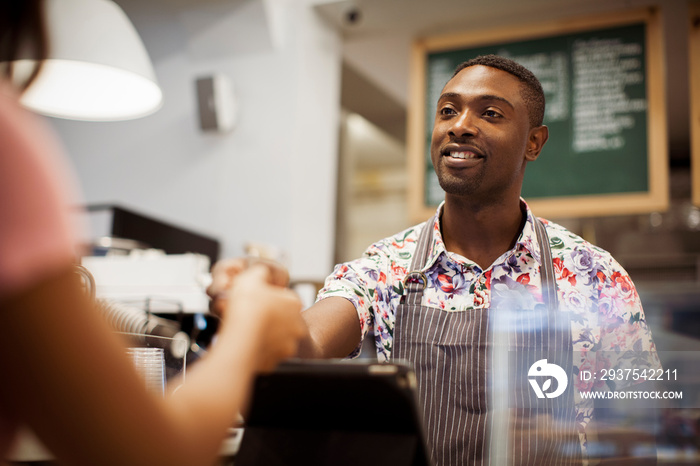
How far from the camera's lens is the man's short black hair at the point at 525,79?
1406 mm

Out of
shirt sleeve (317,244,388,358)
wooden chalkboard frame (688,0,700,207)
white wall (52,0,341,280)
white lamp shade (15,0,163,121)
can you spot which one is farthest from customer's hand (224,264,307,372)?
wooden chalkboard frame (688,0,700,207)

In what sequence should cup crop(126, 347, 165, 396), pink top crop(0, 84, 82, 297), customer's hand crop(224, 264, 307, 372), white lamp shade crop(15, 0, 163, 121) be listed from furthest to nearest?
white lamp shade crop(15, 0, 163, 121) → cup crop(126, 347, 165, 396) → customer's hand crop(224, 264, 307, 372) → pink top crop(0, 84, 82, 297)

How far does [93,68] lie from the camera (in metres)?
1.81

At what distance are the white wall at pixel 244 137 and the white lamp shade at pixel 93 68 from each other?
113 cm

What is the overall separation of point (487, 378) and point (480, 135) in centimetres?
Result: 51

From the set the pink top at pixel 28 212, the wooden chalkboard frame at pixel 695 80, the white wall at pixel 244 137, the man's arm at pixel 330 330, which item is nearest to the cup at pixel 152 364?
the man's arm at pixel 330 330

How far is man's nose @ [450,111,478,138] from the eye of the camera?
1.36 meters

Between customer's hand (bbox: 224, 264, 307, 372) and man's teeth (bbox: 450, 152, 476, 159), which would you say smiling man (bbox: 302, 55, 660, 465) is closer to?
man's teeth (bbox: 450, 152, 476, 159)

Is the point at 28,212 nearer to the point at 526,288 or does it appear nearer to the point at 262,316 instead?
the point at 262,316

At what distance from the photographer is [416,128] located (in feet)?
10.6

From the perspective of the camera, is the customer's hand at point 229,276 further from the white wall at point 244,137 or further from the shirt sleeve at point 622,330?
the white wall at point 244,137

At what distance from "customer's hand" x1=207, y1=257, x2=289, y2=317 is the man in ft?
1.27

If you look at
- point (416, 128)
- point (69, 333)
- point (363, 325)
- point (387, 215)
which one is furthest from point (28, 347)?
point (387, 215)

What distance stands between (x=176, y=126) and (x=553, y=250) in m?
2.35
